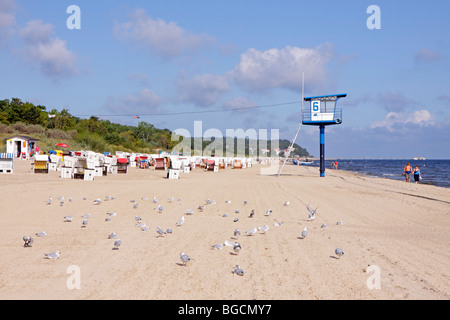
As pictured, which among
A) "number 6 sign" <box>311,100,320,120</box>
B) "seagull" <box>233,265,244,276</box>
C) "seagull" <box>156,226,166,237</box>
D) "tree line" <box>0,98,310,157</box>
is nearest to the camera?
"seagull" <box>233,265,244,276</box>

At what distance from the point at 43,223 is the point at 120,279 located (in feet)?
14.0

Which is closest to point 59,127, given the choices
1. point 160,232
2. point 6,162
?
point 6,162

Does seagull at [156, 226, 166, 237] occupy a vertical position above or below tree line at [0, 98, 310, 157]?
below

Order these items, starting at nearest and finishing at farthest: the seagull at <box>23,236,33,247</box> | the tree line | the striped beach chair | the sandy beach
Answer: the sandy beach < the seagull at <box>23,236,33,247</box> < the striped beach chair < the tree line

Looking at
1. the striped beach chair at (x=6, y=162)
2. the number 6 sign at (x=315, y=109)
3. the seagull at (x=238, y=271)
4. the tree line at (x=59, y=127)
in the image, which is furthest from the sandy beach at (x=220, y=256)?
the tree line at (x=59, y=127)

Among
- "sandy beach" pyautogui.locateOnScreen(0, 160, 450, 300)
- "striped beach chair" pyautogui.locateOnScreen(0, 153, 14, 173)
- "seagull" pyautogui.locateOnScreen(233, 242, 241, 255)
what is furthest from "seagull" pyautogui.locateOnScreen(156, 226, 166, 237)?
"striped beach chair" pyautogui.locateOnScreen(0, 153, 14, 173)

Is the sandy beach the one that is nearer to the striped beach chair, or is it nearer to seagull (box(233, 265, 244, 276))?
seagull (box(233, 265, 244, 276))

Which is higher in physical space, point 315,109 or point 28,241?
point 315,109

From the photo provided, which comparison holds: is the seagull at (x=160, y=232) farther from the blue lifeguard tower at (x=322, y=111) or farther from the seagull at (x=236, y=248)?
the blue lifeguard tower at (x=322, y=111)

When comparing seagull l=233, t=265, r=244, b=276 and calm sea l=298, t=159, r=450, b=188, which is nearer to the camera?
seagull l=233, t=265, r=244, b=276

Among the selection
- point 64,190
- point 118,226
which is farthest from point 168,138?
point 118,226

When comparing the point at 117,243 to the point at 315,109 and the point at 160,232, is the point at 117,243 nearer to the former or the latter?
the point at 160,232
